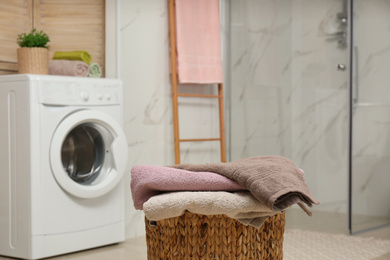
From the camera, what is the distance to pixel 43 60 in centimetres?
261

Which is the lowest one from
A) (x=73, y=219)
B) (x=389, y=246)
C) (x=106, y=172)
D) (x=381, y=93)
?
(x=389, y=246)

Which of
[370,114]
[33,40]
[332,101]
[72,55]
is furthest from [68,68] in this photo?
[370,114]

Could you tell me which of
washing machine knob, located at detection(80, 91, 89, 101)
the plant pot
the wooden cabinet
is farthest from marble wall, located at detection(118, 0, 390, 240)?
the plant pot

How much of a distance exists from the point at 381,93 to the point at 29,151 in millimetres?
1893

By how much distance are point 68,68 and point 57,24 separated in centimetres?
42

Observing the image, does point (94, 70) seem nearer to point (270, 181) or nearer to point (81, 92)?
point (81, 92)

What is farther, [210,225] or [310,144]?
[310,144]

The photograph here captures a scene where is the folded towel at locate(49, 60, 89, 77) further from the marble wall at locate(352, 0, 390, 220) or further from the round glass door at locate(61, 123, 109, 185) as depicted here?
the marble wall at locate(352, 0, 390, 220)

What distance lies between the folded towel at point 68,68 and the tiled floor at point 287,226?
0.88 m

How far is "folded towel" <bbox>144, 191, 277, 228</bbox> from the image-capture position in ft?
3.91

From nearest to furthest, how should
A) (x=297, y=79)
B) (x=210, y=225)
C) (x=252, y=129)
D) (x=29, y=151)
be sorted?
(x=210, y=225)
(x=29, y=151)
(x=297, y=79)
(x=252, y=129)

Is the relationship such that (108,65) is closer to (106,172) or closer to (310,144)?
(106,172)

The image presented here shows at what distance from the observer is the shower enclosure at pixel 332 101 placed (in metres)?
2.94

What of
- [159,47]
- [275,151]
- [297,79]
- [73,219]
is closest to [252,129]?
[275,151]
